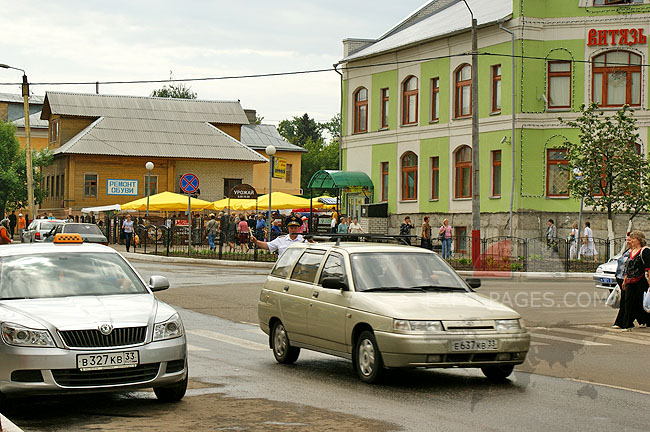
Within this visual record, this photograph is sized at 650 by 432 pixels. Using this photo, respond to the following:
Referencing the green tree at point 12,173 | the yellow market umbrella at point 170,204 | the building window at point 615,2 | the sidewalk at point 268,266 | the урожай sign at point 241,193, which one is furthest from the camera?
the green tree at point 12,173

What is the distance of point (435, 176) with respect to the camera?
46750 millimetres

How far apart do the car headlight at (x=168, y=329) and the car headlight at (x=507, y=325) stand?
3299 millimetres

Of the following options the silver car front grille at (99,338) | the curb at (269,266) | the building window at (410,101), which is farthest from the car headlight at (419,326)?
the building window at (410,101)

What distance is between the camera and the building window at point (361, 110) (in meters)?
51.7

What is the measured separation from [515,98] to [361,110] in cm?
1233

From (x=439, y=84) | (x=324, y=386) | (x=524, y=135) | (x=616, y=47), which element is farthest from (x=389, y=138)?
(x=324, y=386)

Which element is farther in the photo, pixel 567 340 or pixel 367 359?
pixel 567 340

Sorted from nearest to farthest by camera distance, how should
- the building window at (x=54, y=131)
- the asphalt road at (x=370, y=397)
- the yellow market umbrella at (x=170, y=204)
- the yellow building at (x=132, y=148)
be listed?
the asphalt road at (x=370, y=397) < the yellow market umbrella at (x=170, y=204) < the yellow building at (x=132, y=148) < the building window at (x=54, y=131)

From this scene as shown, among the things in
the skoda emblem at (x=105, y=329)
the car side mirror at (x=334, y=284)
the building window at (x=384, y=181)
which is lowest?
the skoda emblem at (x=105, y=329)

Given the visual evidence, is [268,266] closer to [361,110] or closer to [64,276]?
[361,110]

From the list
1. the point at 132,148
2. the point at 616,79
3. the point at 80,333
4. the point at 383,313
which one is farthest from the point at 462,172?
the point at 80,333

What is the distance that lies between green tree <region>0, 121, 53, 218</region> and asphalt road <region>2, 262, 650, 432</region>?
203 feet

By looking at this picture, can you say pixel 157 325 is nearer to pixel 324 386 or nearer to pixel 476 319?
pixel 324 386

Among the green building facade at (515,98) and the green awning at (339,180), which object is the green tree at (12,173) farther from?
the green building facade at (515,98)
